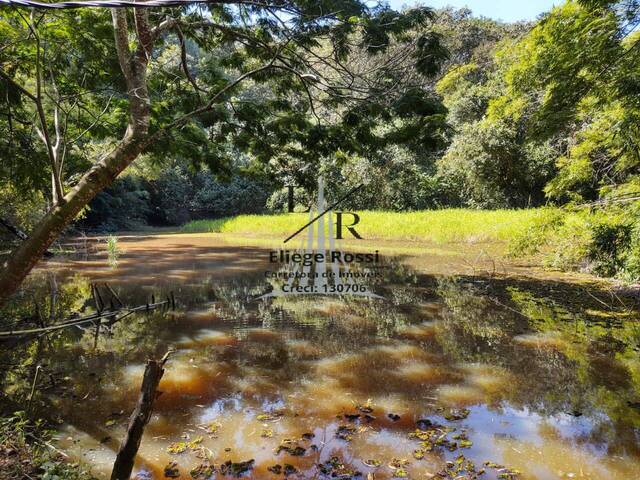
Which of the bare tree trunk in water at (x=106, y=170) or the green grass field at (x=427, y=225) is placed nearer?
the bare tree trunk in water at (x=106, y=170)

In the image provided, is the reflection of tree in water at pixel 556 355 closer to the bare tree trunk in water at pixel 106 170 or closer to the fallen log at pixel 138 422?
the fallen log at pixel 138 422

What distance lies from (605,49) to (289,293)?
5.63 metres

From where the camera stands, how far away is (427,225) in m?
14.6

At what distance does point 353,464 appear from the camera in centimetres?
266

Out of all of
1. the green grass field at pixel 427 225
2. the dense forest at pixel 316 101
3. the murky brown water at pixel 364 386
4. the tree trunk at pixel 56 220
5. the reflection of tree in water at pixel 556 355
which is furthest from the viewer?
the green grass field at pixel 427 225

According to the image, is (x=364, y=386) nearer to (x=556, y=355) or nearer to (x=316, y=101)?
(x=556, y=355)

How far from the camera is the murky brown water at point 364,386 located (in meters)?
2.75

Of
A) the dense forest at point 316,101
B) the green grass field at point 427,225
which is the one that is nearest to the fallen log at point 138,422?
the dense forest at point 316,101

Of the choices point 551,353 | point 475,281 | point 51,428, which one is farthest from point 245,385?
point 475,281

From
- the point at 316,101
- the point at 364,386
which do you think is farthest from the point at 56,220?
the point at 316,101

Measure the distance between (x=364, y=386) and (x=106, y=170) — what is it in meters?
2.58

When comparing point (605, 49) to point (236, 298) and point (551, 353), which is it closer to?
point (551, 353)

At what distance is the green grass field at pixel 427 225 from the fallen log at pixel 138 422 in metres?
10.1

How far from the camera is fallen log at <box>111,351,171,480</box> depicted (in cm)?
200
